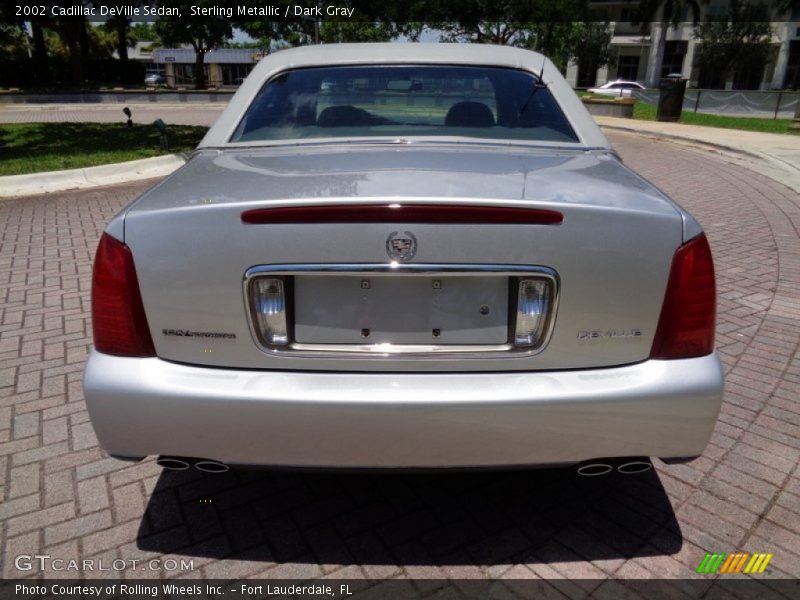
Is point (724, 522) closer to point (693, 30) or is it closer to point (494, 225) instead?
point (494, 225)

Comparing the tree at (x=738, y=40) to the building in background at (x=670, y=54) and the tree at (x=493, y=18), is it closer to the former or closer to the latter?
the building in background at (x=670, y=54)

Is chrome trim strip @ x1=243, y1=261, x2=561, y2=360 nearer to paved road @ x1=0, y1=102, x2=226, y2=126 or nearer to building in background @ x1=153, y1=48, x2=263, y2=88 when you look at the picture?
paved road @ x1=0, y1=102, x2=226, y2=126

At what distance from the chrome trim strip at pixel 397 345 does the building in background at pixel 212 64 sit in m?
75.4

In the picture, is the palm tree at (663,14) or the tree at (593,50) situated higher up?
the palm tree at (663,14)

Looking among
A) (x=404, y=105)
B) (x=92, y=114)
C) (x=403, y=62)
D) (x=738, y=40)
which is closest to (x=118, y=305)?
(x=404, y=105)

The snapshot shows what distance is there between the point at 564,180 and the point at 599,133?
108cm

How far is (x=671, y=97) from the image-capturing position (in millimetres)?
22359

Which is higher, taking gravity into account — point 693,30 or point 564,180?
point 693,30

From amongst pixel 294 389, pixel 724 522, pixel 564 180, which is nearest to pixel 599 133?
pixel 564 180

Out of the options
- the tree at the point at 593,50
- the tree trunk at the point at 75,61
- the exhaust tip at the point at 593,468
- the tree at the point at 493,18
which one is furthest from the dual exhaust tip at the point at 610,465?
the tree at the point at 593,50

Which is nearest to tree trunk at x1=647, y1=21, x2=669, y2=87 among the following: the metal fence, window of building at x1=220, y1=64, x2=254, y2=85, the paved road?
the metal fence

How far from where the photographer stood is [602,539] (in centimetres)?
245

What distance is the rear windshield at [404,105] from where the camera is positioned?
3098 millimetres

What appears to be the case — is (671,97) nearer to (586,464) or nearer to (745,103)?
(745,103)
